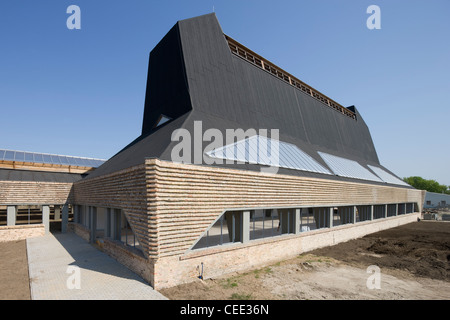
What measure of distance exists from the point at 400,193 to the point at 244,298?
3166 centimetres

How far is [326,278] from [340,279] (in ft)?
2.09

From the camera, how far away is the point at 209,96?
18.2 m

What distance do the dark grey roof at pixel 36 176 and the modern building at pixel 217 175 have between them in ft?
8.70

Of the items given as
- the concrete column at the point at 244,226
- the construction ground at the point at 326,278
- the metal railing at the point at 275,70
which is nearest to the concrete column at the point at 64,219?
the construction ground at the point at 326,278

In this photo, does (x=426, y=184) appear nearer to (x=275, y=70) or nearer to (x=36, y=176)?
(x=275, y=70)

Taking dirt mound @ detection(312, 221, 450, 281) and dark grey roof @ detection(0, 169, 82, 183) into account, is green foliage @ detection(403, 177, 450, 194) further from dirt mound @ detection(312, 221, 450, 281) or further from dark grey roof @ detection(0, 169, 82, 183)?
dark grey roof @ detection(0, 169, 82, 183)

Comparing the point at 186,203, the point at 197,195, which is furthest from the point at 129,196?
the point at 197,195

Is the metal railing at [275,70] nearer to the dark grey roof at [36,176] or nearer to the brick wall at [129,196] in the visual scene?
the brick wall at [129,196]

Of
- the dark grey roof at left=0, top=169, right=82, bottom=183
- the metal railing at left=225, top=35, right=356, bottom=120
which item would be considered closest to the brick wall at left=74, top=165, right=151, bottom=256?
the dark grey roof at left=0, top=169, right=82, bottom=183

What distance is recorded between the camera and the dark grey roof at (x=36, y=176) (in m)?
22.0
